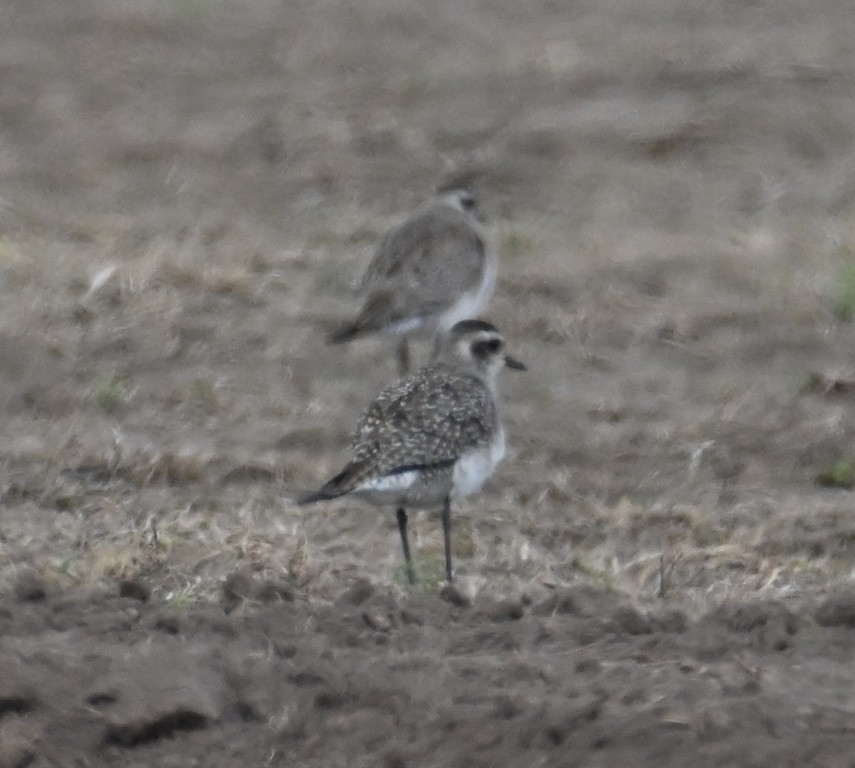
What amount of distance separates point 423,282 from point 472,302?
341mm

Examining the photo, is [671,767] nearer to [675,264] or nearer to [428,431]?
[428,431]

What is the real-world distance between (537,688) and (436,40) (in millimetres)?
14267

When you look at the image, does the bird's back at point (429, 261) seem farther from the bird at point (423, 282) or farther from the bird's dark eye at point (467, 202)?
the bird's dark eye at point (467, 202)

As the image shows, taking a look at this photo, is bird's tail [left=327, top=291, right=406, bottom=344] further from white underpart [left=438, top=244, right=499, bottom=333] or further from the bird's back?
white underpart [left=438, top=244, right=499, bottom=333]

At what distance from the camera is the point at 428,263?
42.0ft

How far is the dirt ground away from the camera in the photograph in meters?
6.70

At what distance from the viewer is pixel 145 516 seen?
402 inches

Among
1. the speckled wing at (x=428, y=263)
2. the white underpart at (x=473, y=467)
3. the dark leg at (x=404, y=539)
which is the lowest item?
the dark leg at (x=404, y=539)

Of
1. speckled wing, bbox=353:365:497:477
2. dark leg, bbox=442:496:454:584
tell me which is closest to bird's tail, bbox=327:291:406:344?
speckled wing, bbox=353:365:497:477

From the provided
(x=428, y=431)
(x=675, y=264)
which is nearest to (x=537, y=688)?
(x=428, y=431)

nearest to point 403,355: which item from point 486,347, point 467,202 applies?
point 467,202

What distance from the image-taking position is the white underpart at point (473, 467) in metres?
9.49

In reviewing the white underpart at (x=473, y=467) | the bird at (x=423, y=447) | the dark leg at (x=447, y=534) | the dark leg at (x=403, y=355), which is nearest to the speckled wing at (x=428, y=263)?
the dark leg at (x=403, y=355)

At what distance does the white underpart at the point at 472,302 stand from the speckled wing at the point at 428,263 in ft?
0.11
